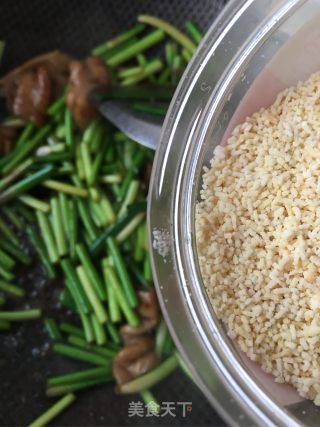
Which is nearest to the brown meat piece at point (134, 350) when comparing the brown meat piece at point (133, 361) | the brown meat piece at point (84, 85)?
the brown meat piece at point (133, 361)

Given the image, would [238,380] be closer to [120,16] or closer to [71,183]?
[71,183]

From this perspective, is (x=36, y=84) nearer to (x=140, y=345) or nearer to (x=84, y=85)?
(x=84, y=85)

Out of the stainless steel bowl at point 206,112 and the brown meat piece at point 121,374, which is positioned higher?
the stainless steel bowl at point 206,112

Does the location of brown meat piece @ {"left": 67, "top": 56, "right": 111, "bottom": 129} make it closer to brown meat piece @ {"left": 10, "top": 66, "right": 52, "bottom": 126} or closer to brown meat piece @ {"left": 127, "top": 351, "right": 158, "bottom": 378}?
brown meat piece @ {"left": 10, "top": 66, "right": 52, "bottom": 126}

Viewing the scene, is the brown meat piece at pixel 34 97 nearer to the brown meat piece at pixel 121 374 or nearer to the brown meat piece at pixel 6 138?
the brown meat piece at pixel 6 138

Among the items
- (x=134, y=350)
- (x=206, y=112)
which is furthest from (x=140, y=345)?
(x=206, y=112)

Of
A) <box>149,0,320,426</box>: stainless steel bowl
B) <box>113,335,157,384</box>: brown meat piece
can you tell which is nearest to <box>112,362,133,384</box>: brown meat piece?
<box>113,335,157,384</box>: brown meat piece

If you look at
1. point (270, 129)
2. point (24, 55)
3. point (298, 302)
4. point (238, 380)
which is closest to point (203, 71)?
point (270, 129)
